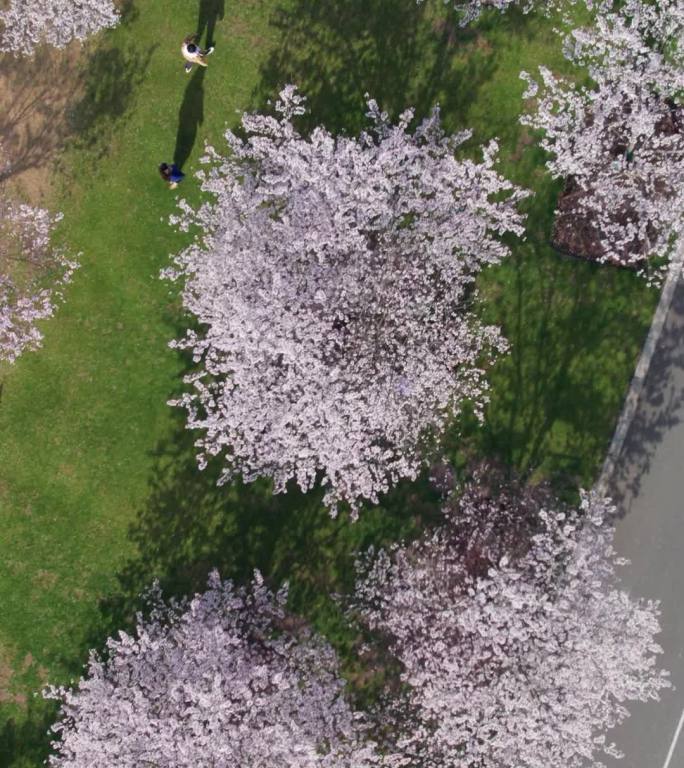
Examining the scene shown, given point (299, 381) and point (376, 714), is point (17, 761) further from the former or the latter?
point (299, 381)

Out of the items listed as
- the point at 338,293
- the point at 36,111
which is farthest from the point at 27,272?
the point at 338,293

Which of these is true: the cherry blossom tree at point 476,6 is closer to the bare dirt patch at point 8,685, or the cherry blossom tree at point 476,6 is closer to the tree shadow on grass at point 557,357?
the tree shadow on grass at point 557,357

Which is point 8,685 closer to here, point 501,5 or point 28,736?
point 28,736

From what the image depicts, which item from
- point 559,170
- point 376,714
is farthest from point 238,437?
point 559,170

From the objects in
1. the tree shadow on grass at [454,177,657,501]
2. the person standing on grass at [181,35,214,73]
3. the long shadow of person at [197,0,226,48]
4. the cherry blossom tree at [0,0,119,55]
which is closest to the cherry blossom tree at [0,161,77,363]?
the cherry blossom tree at [0,0,119,55]

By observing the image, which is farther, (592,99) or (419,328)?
(592,99)

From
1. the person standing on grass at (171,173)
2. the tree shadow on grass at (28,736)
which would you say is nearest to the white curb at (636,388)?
the person standing on grass at (171,173)

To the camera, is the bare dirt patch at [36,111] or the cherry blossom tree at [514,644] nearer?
the cherry blossom tree at [514,644]
